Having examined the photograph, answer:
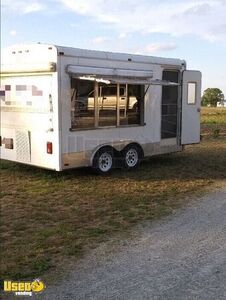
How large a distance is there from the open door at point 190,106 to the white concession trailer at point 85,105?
0.13 meters

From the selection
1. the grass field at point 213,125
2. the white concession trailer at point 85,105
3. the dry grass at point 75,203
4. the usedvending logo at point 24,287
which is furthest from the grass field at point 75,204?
the grass field at point 213,125

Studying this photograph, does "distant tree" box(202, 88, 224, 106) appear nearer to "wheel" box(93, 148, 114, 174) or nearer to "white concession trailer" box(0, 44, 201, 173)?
"white concession trailer" box(0, 44, 201, 173)

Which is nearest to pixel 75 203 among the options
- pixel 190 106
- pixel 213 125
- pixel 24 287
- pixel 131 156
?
pixel 131 156

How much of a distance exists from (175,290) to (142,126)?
661 cm

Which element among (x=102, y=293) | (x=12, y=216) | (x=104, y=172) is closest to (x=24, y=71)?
(x=104, y=172)

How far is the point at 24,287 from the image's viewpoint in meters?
4.40

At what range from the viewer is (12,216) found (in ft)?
22.6

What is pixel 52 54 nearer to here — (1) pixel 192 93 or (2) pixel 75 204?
(2) pixel 75 204

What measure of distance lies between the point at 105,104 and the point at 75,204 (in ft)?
9.46

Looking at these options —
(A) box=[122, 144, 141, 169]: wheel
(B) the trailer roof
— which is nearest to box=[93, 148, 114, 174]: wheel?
(A) box=[122, 144, 141, 169]: wheel

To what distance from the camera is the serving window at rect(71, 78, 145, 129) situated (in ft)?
30.1

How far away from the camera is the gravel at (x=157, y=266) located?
4258 mm

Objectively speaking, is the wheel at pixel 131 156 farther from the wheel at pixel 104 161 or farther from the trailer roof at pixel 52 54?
the trailer roof at pixel 52 54

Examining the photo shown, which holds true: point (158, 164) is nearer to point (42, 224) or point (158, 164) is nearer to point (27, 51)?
point (27, 51)
